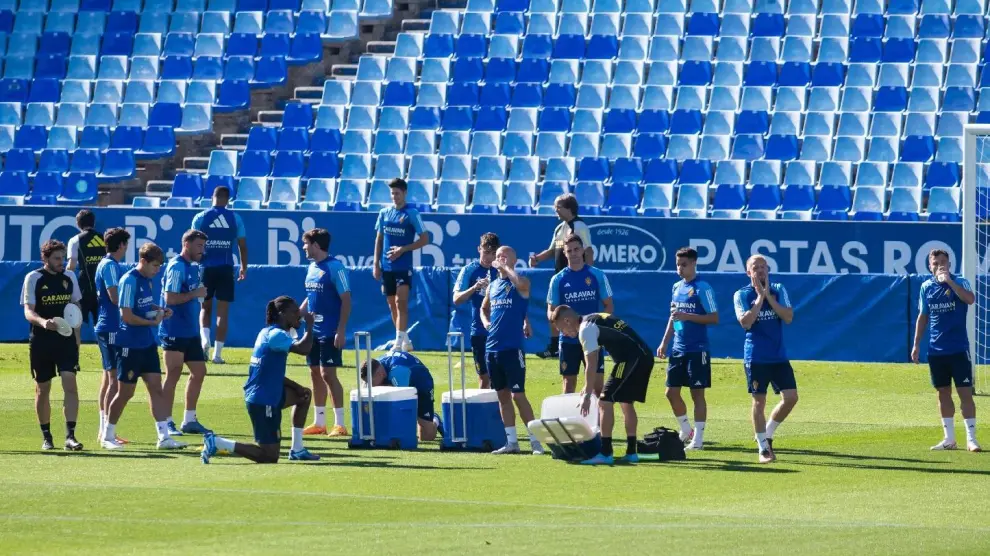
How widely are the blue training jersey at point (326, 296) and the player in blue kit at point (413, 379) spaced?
0.60 metres

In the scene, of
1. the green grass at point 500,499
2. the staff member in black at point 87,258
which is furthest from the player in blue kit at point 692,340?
the staff member in black at point 87,258

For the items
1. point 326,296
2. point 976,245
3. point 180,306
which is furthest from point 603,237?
point 180,306

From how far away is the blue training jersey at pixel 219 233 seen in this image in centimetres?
2219

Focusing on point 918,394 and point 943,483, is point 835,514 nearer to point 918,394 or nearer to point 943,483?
point 943,483

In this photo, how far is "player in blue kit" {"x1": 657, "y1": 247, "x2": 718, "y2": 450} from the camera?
52.4ft

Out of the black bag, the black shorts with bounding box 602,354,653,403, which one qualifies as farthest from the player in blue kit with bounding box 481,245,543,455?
the black bag

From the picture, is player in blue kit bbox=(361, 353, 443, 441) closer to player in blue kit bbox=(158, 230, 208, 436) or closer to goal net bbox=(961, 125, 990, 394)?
player in blue kit bbox=(158, 230, 208, 436)

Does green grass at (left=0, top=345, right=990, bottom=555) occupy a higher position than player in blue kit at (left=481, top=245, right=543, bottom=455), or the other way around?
player in blue kit at (left=481, top=245, right=543, bottom=455)

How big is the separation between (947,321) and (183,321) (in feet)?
25.3

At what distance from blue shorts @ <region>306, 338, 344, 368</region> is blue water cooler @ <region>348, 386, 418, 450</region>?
856 millimetres

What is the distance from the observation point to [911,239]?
1045 inches

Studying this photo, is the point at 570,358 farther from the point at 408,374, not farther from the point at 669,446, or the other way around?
the point at 408,374

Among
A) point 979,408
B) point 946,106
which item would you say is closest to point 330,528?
point 979,408

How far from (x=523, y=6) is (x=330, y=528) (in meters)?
24.5
